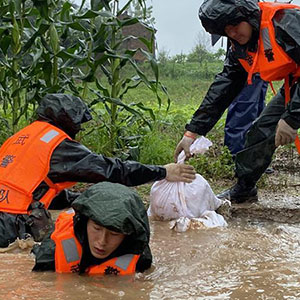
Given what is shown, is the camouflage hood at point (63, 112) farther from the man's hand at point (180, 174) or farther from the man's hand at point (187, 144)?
the man's hand at point (187, 144)

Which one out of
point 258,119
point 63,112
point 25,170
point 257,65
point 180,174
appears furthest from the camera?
point 258,119

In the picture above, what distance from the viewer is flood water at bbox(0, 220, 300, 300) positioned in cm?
291

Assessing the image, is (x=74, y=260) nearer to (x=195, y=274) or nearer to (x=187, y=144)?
(x=195, y=274)

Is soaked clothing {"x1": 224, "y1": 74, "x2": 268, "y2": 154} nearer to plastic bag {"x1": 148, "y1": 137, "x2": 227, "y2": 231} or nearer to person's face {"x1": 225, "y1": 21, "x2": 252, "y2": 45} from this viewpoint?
plastic bag {"x1": 148, "y1": 137, "x2": 227, "y2": 231}

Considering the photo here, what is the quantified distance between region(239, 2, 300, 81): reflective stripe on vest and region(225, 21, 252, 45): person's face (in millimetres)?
88

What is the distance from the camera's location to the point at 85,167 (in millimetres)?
3891

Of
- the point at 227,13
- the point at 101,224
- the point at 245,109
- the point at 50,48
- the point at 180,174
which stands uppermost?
the point at 227,13

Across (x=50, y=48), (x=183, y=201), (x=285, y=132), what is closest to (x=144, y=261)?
(x=183, y=201)

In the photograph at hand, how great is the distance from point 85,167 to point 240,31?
1.39 m

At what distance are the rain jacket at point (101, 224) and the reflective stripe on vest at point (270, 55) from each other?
1.54m

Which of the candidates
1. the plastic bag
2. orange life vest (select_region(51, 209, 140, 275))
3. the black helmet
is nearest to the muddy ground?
the plastic bag

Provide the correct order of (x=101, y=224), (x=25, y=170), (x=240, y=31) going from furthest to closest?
(x=240, y=31), (x=25, y=170), (x=101, y=224)

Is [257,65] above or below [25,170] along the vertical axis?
above

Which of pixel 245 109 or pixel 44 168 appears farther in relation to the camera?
pixel 245 109
